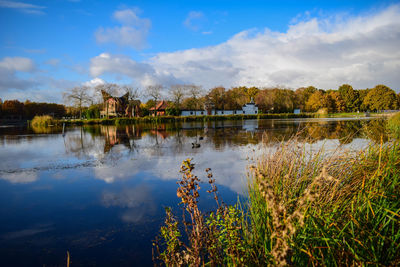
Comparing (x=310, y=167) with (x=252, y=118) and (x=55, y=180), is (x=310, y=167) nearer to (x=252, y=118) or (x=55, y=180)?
(x=55, y=180)

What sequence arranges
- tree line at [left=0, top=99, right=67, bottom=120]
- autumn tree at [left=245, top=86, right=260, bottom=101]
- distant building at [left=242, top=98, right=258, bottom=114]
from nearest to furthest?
tree line at [left=0, top=99, right=67, bottom=120] → distant building at [left=242, top=98, right=258, bottom=114] → autumn tree at [left=245, top=86, right=260, bottom=101]

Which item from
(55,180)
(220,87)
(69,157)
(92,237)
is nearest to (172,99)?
(220,87)

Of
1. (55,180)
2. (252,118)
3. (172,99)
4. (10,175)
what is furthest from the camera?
(172,99)

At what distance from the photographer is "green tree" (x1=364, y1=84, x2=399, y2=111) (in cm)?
8206

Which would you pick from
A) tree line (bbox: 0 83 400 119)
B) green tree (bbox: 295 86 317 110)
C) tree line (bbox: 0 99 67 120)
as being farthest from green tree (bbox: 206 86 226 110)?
tree line (bbox: 0 99 67 120)

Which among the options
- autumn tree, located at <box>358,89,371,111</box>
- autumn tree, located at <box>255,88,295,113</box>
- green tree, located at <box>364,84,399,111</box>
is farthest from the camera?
autumn tree, located at <box>358,89,371,111</box>

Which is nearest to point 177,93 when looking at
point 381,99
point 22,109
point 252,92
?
point 252,92

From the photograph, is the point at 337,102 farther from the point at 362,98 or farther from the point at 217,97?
the point at 217,97

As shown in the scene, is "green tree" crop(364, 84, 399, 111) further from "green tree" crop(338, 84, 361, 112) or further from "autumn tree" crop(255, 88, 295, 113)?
"autumn tree" crop(255, 88, 295, 113)

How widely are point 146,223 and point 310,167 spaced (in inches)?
151

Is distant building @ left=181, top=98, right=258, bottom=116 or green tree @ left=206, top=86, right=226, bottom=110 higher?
green tree @ left=206, top=86, right=226, bottom=110

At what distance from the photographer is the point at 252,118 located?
66.4 meters

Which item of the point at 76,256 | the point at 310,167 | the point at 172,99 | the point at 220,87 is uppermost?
the point at 220,87

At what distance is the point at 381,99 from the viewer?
8381 centimetres
